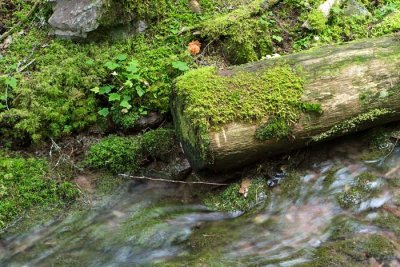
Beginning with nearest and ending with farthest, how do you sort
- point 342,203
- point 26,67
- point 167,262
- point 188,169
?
point 167,262
point 342,203
point 188,169
point 26,67

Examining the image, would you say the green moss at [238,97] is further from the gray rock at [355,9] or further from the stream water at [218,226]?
the gray rock at [355,9]

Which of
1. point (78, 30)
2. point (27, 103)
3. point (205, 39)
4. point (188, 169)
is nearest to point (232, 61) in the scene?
point (205, 39)

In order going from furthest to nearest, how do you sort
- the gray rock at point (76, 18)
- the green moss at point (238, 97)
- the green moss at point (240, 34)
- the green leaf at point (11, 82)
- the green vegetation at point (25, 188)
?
the green moss at point (240, 34)
the gray rock at point (76, 18)
the green leaf at point (11, 82)
the green vegetation at point (25, 188)
the green moss at point (238, 97)

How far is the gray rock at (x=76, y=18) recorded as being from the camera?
5.63 meters

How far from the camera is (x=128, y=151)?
5090 millimetres

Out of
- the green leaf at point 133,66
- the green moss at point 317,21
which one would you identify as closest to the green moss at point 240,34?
the green moss at point 317,21

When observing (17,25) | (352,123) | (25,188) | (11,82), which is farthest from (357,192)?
(17,25)

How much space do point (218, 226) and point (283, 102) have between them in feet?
4.79

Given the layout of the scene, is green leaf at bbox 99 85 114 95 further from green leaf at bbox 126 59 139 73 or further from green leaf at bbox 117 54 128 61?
green leaf at bbox 117 54 128 61

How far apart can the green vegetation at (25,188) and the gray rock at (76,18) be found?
1884 mm

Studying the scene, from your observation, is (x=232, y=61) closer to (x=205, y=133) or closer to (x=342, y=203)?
(x=205, y=133)

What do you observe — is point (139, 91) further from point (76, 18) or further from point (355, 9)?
point (355, 9)

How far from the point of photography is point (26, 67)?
5.65 metres

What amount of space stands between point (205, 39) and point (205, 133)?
2.21 meters
